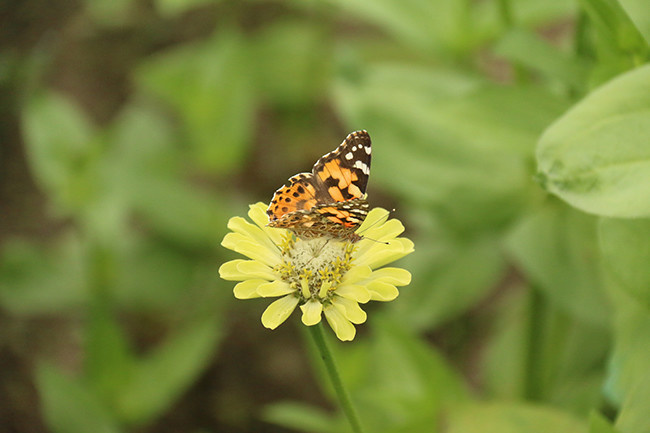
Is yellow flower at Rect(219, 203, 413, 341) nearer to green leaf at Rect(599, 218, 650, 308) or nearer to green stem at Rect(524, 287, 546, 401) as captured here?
green leaf at Rect(599, 218, 650, 308)

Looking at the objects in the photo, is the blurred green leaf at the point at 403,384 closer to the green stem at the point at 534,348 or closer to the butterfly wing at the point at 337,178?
the green stem at the point at 534,348

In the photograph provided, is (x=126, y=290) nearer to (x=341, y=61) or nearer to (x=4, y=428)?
(x=4, y=428)

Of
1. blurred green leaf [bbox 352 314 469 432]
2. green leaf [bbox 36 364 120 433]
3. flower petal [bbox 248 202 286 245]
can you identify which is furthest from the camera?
green leaf [bbox 36 364 120 433]

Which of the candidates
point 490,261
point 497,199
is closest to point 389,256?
point 497,199

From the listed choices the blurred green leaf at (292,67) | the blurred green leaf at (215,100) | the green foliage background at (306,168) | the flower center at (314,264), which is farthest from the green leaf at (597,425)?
the blurred green leaf at (292,67)

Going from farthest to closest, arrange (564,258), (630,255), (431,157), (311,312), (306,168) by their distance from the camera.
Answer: (306,168) → (431,157) → (564,258) → (630,255) → (311,312)

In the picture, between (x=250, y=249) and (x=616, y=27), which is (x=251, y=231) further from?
(x=616, y=27)

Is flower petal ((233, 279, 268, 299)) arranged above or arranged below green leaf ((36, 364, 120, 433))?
below

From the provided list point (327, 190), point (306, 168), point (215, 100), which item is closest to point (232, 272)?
point (327, 190)

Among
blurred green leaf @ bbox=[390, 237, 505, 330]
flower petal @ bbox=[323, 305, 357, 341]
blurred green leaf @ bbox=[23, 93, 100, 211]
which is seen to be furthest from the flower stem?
blurred green leaf @ bbox=[23, 93, 100, 211]
